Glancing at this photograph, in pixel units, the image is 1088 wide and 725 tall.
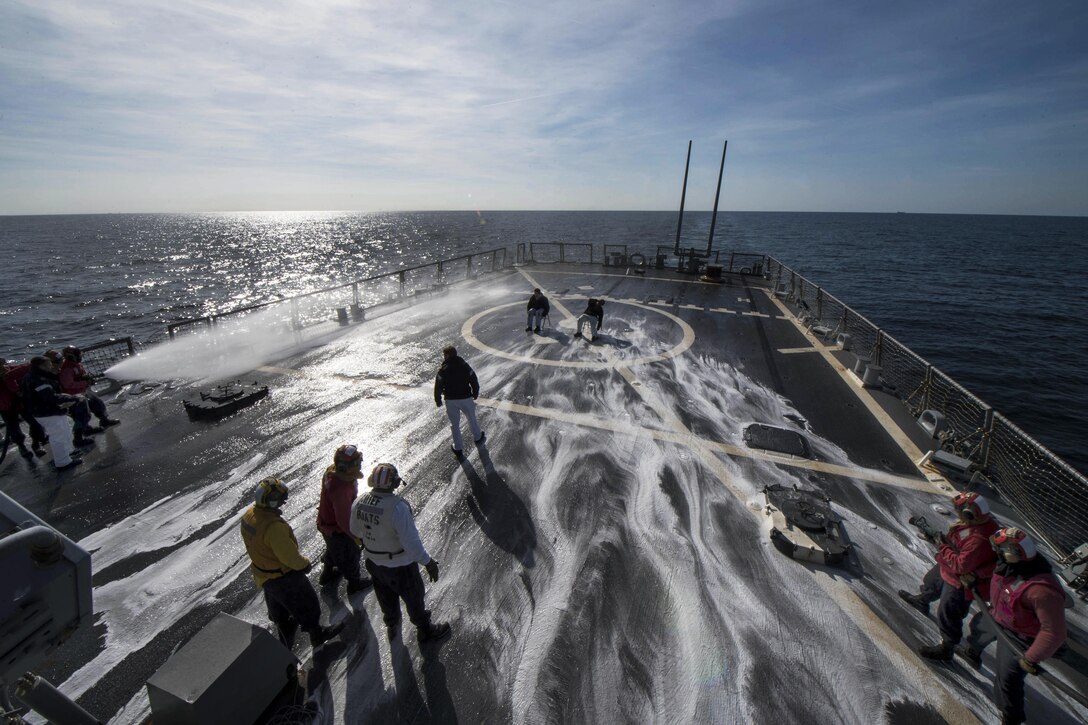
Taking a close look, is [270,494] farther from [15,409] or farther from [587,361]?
[587,361]

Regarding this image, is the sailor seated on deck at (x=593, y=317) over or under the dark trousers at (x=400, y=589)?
over

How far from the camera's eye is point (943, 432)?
8.66 metres

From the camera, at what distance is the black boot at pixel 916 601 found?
5238 millimetres

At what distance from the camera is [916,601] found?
17.3 feet

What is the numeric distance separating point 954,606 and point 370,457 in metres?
8.26

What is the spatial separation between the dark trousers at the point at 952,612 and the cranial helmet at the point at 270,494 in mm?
6642

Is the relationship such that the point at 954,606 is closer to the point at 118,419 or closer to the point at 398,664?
the point at 398,664

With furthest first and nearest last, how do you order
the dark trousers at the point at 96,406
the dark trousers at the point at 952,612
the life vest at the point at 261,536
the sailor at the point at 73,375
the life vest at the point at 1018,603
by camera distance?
1. the dark trousers at the point at 96,406
2. the sailor at the point at 73,375
3. the dark trousers at the point at 952,612
4. the life vest at the point at 261,536
5. the life vest at the point at 1018,603

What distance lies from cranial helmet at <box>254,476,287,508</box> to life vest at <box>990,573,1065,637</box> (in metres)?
Answer: 6.45

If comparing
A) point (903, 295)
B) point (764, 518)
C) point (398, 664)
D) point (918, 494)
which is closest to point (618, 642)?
point (398, 664)

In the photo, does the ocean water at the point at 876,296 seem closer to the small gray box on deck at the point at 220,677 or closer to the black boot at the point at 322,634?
the black boot at the point at 322,634

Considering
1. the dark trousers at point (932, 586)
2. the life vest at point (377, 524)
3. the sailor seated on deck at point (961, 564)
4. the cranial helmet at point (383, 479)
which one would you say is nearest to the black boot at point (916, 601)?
the dark trousers at point (932, 586)

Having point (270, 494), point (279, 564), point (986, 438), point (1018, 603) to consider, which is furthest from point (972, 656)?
point (270, 494)

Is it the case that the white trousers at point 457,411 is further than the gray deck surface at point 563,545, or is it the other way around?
the white trousers at point 457,411
